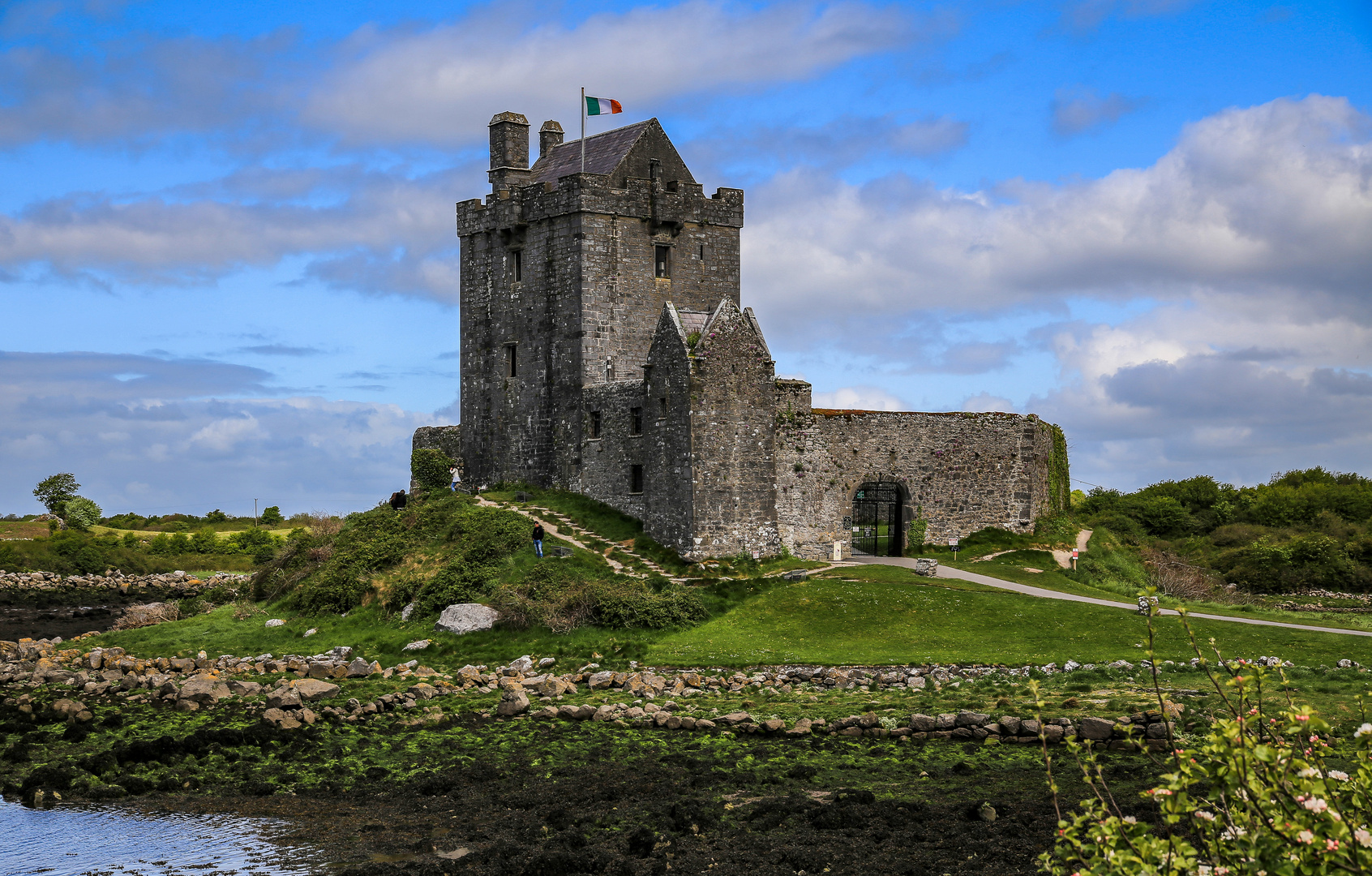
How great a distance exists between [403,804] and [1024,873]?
8.54m

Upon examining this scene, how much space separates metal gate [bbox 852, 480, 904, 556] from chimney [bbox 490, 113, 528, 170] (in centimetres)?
1761

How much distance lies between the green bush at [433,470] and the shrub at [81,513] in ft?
116

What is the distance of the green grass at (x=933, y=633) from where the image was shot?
2491cm

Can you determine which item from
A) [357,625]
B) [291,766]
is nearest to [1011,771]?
[291,766]

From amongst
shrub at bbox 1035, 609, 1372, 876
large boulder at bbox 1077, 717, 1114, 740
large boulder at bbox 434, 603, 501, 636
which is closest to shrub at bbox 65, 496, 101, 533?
large boulder at bbox 434, 603, 501, 636

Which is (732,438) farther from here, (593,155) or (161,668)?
(161,668)

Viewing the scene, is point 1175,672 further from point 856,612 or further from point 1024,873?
point 1024,873

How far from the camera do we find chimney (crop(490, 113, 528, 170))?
4222 centimetres

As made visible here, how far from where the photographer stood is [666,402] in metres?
33.8

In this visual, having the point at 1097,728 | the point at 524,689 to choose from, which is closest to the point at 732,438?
the point at 524,689

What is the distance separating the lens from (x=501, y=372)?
137 ft

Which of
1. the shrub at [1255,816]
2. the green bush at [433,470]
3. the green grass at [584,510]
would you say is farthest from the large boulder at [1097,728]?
the green bush at [433,470]

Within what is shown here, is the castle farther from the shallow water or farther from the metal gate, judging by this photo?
the shallow water

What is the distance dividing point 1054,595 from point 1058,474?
30.5 feet
